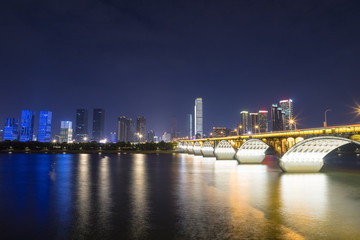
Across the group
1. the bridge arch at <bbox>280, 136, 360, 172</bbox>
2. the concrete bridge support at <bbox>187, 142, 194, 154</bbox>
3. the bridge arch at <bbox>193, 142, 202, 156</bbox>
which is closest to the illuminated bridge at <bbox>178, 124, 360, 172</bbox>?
the bridge arch at <bbox>280, 136, 360, 172</bbox>

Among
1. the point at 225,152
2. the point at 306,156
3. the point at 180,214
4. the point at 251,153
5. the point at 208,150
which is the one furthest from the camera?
the point at 208,150

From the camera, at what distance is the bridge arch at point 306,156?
1738 inches

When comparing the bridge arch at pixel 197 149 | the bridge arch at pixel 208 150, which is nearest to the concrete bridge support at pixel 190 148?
the bridge arch at pixel 197 149

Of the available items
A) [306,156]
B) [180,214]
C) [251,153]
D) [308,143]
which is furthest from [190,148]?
[180,214]

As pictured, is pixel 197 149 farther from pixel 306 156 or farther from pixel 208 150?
pixel 306 156

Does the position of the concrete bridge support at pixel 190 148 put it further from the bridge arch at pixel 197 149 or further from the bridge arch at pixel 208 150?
the bridge arch at pixel 208 150

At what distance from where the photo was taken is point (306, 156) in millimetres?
48594

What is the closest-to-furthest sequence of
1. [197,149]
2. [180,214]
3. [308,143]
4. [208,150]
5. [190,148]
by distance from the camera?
[180,214]
[308,143]
[208,150]
[197,149]
[190,148]

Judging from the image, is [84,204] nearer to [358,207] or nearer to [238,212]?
[238,212]

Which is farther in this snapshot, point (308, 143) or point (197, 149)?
point (197, 149)

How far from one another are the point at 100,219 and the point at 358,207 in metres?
20.5

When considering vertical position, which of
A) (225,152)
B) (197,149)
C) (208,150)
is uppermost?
(197,149)

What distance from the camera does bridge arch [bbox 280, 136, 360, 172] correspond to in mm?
44156

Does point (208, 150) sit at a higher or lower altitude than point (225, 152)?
higher
